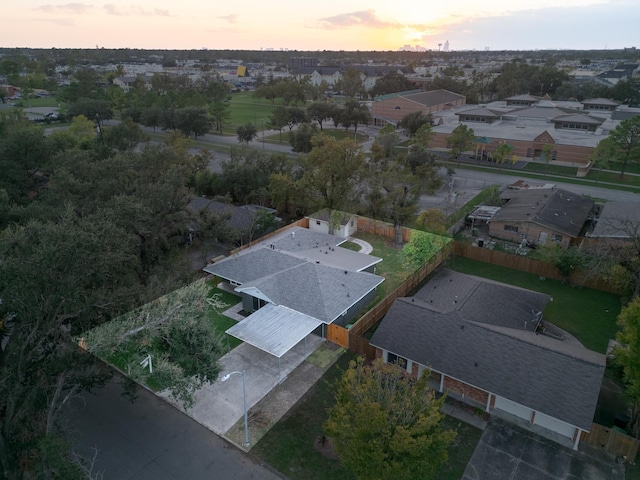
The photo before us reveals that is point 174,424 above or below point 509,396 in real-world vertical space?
below

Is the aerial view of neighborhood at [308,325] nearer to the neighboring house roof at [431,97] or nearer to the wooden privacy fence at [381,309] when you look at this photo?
the wooden privacy fence at [381,309]

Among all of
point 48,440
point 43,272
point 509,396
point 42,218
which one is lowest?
point 509,396

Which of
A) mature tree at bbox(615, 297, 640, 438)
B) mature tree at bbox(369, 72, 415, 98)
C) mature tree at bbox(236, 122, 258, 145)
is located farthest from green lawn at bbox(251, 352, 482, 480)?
mature tree at bbox(369, 72, 415, 98)

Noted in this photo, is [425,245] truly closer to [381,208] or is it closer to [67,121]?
[381,208]

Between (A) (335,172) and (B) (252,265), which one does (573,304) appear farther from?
(B) (252,265)

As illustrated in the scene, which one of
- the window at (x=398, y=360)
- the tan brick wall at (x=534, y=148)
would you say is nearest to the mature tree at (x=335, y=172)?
the window at (x=398, y=360)

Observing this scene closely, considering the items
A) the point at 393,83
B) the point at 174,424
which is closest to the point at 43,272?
the point at 174,424

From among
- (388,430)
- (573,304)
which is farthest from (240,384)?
(573,304)
